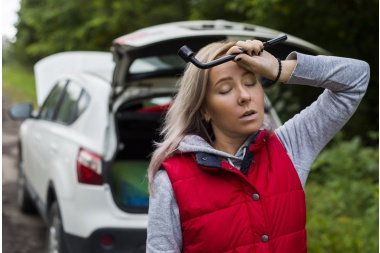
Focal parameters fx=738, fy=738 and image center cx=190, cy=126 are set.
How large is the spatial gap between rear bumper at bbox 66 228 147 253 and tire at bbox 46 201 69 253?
23cm

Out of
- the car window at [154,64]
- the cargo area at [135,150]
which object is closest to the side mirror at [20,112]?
the cargo area at [135,150]

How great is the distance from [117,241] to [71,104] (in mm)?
1455

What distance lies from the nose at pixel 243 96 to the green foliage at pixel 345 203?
118 inches

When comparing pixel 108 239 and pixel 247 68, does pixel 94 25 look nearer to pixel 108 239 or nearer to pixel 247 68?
pixel 108 239

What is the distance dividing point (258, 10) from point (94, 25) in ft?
27.2

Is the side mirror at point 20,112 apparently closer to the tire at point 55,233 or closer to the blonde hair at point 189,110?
the tire at point 55,233

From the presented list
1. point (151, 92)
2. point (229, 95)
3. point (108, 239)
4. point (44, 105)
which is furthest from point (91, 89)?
point (229, 95)

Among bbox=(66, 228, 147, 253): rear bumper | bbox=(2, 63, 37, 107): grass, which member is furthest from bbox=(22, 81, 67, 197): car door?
bbox=(2, 63, 37, 107): grass

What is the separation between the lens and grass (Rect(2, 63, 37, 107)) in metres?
23.4

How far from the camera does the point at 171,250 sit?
2330 mm

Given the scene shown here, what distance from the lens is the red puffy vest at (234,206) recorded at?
2.28 m

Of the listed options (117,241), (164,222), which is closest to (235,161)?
(164,222)

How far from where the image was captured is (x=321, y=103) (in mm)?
2518

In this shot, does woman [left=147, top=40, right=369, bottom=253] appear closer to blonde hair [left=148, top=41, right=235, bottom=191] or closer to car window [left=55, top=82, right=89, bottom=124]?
blonde hair [left=148, top=41, right=235, bottom=191]
